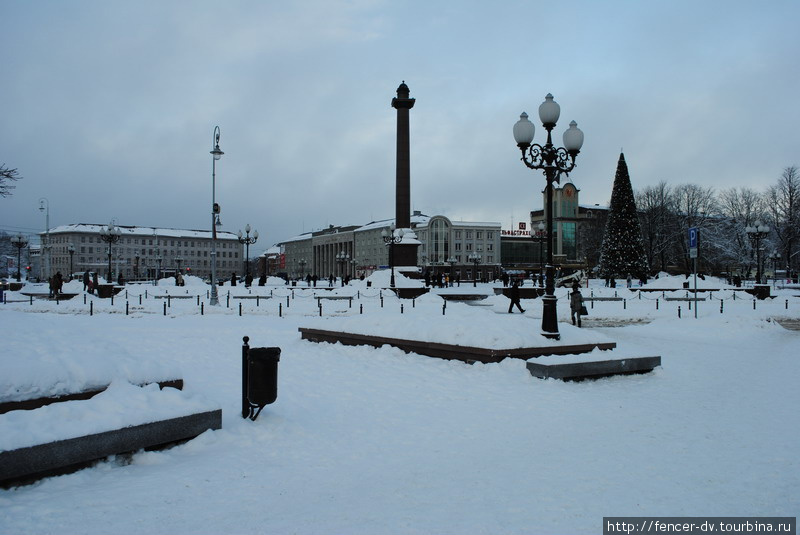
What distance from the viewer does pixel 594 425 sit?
792 centimetres

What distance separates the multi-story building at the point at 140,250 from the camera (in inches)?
6166

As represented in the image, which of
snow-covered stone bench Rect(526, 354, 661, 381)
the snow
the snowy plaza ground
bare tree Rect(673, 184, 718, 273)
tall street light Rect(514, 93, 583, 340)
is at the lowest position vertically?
the snowy plaza ground

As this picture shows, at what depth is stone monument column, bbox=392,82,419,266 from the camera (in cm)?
4838

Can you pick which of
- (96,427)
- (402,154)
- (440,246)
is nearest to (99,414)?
(96,427)

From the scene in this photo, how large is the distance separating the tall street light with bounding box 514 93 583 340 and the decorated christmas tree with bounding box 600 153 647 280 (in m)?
53.7

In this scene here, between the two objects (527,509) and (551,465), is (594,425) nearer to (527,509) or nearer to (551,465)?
(551,465)

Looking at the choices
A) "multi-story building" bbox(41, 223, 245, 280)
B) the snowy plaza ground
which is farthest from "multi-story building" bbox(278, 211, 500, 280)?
the snowy plaza ground

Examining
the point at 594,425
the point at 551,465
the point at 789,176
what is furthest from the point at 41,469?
the point at 789,176

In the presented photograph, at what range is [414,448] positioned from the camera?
6.82 m

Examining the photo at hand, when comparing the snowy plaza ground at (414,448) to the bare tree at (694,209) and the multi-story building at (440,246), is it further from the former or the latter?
the multi-story building at (440,246)

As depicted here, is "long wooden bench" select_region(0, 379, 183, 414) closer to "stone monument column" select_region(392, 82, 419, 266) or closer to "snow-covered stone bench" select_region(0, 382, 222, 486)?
"snow-covered stone bench" select_region(0, 382, 222, 486)

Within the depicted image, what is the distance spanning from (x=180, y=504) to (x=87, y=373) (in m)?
2.23

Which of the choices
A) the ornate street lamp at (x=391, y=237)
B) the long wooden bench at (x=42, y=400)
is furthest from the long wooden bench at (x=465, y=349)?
the ornate street lamp at (x=391, y=237)

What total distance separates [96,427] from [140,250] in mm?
177304
